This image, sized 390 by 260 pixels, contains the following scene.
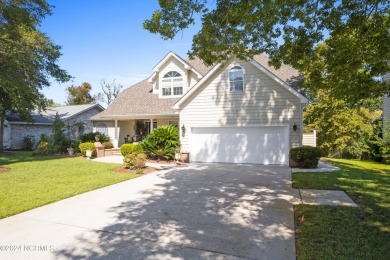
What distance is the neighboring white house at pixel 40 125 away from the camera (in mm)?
24797

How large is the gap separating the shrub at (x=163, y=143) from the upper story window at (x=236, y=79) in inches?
176

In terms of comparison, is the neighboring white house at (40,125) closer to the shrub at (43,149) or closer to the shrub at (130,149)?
the shrub at (43,149)

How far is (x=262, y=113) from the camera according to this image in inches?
540

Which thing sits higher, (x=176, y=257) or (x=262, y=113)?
(x=262, y=113)

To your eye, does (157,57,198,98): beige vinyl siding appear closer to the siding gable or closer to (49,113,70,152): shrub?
the siding gable

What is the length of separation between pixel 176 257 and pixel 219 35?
6.08 metres

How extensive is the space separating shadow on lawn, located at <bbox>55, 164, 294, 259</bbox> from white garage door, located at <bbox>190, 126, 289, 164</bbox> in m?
5.22

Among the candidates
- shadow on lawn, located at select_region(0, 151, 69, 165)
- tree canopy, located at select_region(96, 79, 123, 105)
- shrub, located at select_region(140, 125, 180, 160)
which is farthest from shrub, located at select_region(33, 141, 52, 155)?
tree canopy, located at select_region(96, 79, 123, 105)

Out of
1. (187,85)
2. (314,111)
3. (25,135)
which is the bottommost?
(25,135)

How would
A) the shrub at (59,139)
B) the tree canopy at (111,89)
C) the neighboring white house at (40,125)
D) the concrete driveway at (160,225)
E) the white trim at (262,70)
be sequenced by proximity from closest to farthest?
1. the concrete driveway at (160,225)
2. the white trim at (262,70)
3. the shrub at (59,139)
4. the neighboring white house at (40,125)
5. the tree canopy at (111,89)

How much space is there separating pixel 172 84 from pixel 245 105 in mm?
6833

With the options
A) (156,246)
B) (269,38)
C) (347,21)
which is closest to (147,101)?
(269,38)

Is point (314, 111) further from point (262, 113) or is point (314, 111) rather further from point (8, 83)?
point (8, 83)

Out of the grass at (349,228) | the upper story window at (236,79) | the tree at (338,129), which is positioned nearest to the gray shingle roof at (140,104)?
the upper story window at (236,79)
